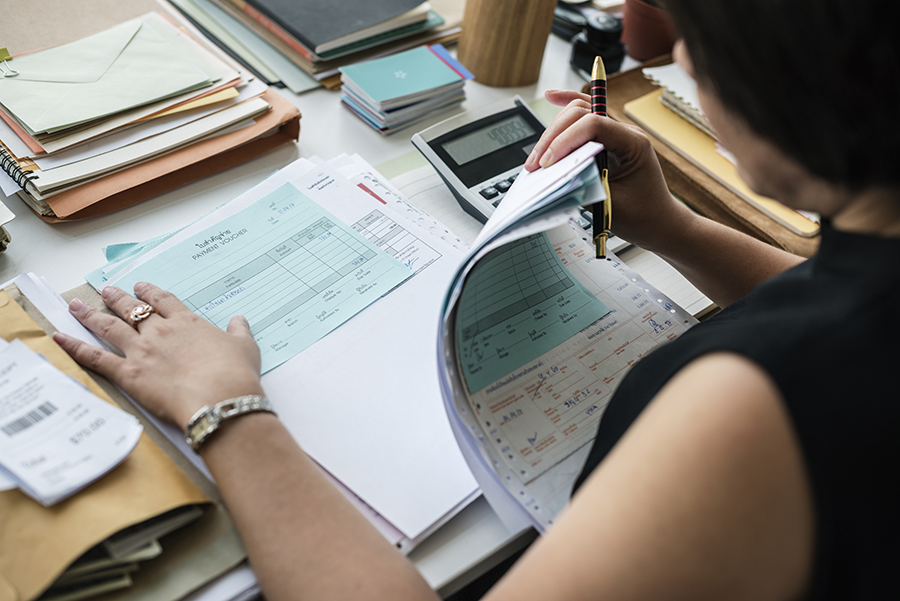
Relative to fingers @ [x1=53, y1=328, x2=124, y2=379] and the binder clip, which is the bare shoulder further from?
the binder clip

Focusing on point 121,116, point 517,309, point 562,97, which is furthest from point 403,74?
point 517,309

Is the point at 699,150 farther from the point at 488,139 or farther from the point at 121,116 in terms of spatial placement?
the point at 121,116

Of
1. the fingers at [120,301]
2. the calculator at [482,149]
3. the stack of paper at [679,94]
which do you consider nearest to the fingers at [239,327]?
the fingers at [120,301]

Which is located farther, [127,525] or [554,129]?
A: [554,129]

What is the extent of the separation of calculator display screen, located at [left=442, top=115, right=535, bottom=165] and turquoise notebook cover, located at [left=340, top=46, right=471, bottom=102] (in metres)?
0.16

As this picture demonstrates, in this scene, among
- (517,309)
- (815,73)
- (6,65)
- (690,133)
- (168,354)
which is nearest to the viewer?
(815,73)

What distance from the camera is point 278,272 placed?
30.1 inches

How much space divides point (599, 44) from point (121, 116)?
0.89 m

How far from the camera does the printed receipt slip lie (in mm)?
492

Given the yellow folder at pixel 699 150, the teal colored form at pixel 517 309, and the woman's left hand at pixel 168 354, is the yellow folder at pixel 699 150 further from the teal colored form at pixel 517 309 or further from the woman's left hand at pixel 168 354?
the woman's left hand at pixel 168 354

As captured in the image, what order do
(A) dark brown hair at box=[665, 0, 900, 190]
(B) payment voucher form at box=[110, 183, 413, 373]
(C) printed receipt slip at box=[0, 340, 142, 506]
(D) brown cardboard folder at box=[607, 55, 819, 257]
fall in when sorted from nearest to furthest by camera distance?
(A) dark brown hair at box=[665, 0, 900, 190]
(C) printed receipt slip at box=[0, 340, 142, 506]
(B) payment voucher form at box=[110, 183, 413, 373]
(D) brown cardboard folder at box=[607, 55, 819, 257]

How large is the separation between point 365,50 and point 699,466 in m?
1.07

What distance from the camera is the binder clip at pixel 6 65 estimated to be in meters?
0.92

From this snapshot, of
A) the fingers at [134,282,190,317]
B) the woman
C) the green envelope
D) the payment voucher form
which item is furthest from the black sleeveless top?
the green envelope
